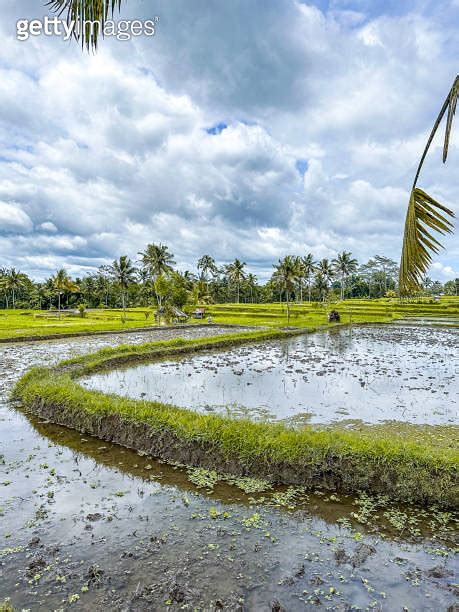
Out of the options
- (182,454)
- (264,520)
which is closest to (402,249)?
(264,520)

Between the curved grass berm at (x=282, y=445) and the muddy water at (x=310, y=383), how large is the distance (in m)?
1.45

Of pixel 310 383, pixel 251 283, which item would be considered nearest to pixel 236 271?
pixel 251 283

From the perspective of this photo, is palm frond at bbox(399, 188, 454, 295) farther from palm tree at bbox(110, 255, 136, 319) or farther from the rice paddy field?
palm tree at bbox(110, 255, 136, 319)

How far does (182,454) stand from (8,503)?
2764mm

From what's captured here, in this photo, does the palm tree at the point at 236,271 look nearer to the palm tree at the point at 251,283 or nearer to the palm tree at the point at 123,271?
the palm tree at the point at 251,283

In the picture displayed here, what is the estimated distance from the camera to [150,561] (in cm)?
417

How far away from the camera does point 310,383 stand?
12344 millimetres

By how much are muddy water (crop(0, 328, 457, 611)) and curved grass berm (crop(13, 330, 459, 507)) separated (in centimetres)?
37

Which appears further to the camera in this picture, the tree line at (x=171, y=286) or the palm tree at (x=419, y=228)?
the tree line at (x=171, y=286)

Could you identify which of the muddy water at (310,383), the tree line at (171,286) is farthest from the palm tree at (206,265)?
the muddy water at (310,383)

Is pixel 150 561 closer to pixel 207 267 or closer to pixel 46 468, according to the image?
pixel 46 468

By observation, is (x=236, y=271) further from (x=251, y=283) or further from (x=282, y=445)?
(x=282, y=445)

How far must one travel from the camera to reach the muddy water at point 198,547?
3680 millimetres

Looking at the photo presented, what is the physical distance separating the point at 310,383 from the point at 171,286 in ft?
104
